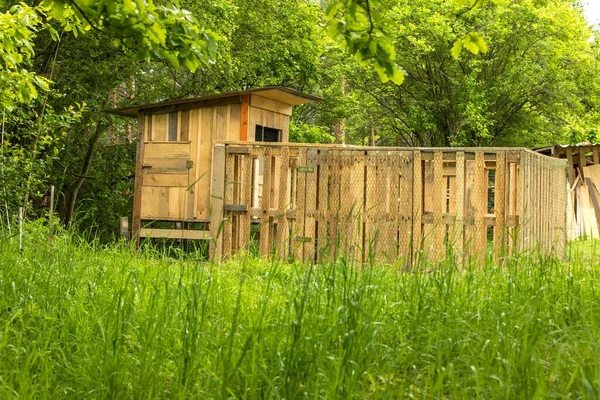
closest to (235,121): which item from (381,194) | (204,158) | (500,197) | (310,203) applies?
(204,158)

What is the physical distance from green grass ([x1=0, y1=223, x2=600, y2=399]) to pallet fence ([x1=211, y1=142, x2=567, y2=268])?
548cm

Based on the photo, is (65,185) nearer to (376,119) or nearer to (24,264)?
(376,119)

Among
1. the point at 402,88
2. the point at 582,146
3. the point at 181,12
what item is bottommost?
the point at 181,12

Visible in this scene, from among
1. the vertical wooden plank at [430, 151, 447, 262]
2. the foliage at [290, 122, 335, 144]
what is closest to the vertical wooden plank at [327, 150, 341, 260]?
the vertical wooden plank at [430, 151, 447, 262]

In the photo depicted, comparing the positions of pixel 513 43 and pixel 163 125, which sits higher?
pixel 513 43

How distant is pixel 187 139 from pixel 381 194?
567 cm

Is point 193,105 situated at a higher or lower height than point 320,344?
higher

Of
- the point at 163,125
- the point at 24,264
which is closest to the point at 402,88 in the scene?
the point at 163,125

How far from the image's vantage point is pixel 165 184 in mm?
15422

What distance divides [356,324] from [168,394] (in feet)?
3.16

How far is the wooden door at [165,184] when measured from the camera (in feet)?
→ 50.3

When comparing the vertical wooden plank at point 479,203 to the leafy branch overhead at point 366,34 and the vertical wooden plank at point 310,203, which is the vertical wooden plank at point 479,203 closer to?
the vertical wooden plank at point 310,203

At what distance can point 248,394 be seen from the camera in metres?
3.78

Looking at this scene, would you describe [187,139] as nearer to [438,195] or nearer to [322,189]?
[322,189]
